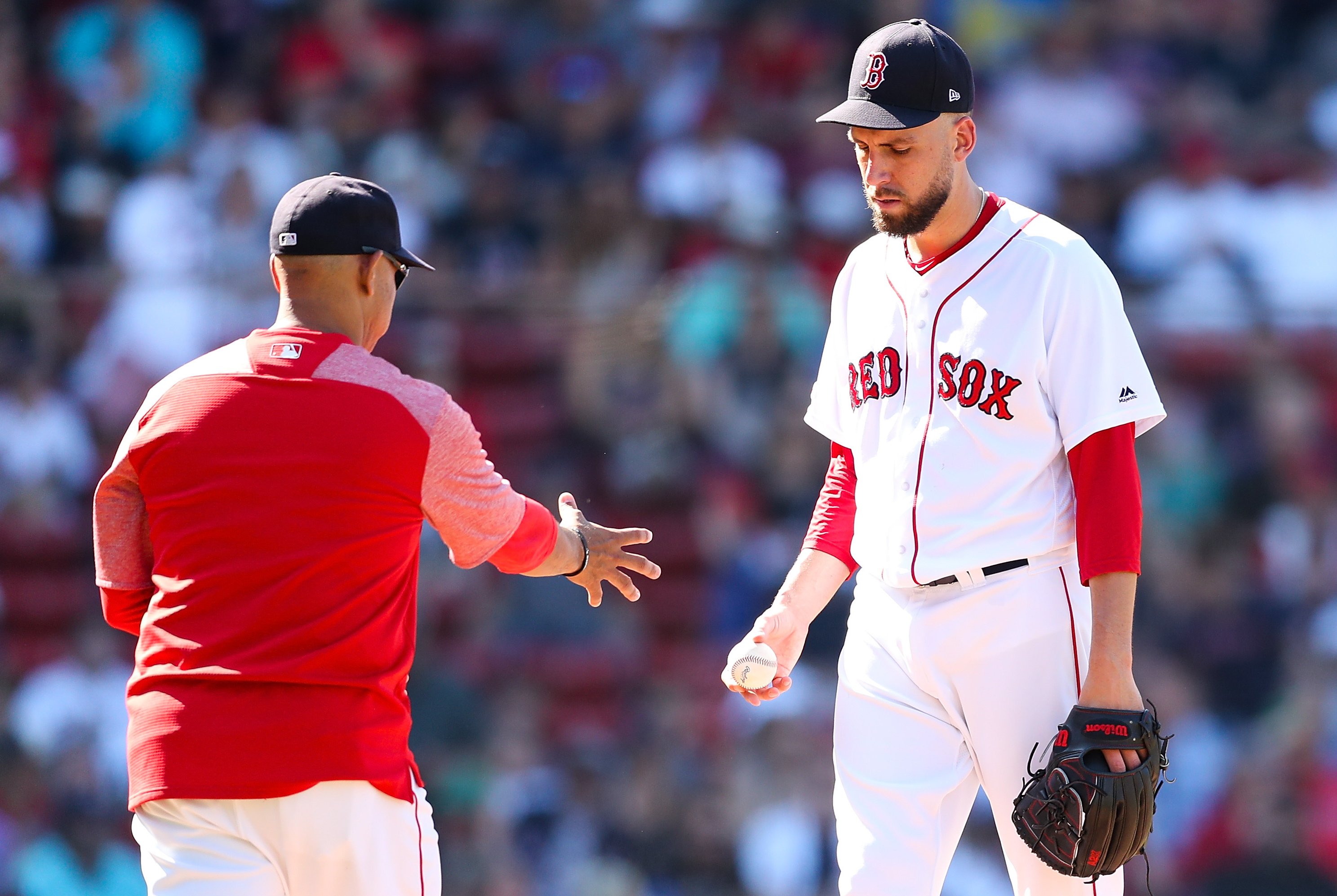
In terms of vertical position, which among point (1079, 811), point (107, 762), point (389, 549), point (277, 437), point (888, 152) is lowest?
point (107, 762)

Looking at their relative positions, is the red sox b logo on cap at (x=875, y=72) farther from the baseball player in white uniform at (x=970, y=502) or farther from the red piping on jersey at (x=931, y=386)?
the red piping on jersey at (x=931, y=386)

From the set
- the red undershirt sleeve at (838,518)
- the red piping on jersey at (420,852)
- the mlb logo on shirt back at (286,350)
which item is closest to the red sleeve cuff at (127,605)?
the mlb logo on shirt back at (286,350)

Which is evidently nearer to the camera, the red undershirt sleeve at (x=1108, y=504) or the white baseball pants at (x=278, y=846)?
the white baseball pants at (x=278, y=846)

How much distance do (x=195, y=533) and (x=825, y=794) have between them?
488 cm

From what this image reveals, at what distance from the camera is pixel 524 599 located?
7.99 m

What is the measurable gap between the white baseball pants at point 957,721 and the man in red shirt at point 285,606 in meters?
0.98

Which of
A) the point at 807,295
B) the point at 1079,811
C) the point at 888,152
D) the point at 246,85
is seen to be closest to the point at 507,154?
the point at 246,85

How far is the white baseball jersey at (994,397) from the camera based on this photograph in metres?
3.47

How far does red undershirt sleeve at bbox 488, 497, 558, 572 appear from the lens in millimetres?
3588

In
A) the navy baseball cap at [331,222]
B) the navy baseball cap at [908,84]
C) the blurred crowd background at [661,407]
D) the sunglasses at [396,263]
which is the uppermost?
the navy baseball cap at [908,84]

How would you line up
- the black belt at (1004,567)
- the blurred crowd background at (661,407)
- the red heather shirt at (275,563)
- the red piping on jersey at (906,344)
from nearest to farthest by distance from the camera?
1. the red heather shirt at (275,563)
2. the black belt at (1004,567)
3. the red piping on jersey at (906,344)
4. the blurred crowd background at (661,407)

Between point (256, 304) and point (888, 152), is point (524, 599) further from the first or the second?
point (888, 152)

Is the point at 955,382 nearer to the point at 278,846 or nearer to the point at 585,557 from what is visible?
the point at 585,557

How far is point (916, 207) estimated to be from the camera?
143 inches
